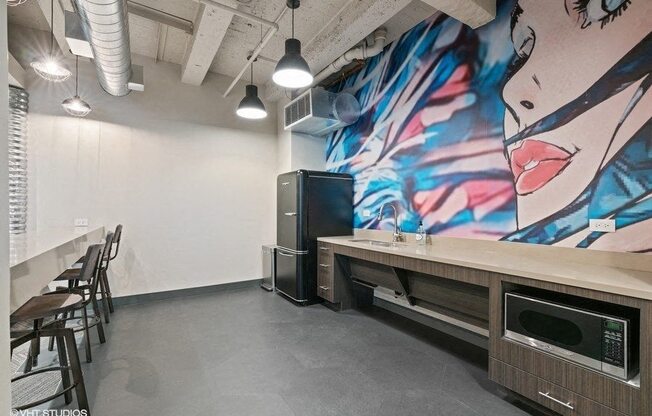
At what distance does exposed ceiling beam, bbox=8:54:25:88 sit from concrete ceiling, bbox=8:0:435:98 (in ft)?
1.78

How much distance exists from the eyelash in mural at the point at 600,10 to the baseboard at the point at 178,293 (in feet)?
16.2

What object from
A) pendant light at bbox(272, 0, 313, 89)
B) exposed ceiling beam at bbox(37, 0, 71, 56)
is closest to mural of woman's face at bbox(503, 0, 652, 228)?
pendant light at bbox(272, 0, 313, 89)

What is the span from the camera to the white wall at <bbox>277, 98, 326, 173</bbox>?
4945 millimetres

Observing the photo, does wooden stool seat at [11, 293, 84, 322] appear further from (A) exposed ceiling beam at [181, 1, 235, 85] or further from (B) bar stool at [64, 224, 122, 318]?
(A) exposed ceiling beam at [181, 1, 235, 85]

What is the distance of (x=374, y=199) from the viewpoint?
4074 millimetres

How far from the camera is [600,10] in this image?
6.89 feet

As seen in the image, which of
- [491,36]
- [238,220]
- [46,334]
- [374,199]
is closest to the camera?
[46,334]

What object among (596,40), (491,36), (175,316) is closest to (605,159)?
(596,40)

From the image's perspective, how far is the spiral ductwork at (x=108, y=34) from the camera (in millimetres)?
2160

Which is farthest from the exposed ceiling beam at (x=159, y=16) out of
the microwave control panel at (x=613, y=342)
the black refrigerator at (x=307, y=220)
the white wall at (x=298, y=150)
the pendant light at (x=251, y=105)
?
the microwave control panel at (x=613, y=342)

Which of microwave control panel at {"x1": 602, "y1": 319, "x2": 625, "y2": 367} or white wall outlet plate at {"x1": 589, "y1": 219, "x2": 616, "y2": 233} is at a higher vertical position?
white wall outlet plate at {"x1": 589, "y1": 219, "x2": 616, "y2": 233}

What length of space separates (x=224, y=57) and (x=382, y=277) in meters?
3.68

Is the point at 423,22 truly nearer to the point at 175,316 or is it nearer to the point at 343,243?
the point at 343,243

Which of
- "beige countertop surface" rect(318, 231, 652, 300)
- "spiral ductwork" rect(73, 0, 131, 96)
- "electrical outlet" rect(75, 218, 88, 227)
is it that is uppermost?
"spiral ductwork" rect(73, 0, 131, 96)
